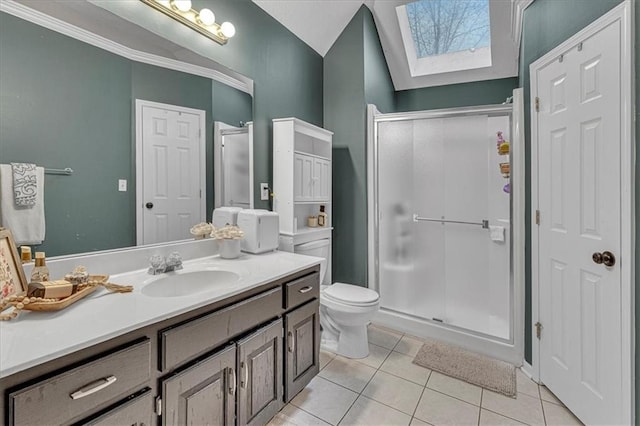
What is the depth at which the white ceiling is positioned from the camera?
234 centimetres

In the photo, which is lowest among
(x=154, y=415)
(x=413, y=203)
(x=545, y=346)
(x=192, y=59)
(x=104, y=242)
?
(x=545, y=346)

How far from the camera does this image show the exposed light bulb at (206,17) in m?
1.72

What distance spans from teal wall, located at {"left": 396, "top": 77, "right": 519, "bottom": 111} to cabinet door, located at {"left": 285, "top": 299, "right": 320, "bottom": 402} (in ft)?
9.15

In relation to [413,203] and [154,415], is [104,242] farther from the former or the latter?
[413,203]

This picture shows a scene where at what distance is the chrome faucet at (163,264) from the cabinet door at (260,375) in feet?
1.71

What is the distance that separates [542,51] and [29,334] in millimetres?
2706

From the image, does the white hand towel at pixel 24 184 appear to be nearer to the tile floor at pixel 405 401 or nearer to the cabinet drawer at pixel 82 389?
the cabinet drawer at pixel 82 389

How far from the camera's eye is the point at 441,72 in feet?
10.9

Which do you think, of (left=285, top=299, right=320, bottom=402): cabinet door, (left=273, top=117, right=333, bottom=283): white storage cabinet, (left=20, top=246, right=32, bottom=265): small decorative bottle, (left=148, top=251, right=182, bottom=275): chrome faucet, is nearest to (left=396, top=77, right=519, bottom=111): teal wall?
(left=273, top=117, right=333, bottom=283): white storage cabinet

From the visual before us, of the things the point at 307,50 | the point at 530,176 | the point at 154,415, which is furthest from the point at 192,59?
the point at 530,176

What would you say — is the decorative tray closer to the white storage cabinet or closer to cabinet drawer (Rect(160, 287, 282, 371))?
cabinet drawer (Rect(160, 287, 282, 371))

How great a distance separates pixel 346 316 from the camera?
7.00ft

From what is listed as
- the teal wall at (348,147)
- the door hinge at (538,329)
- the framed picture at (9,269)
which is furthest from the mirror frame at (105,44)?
the door hinge at (538,329)

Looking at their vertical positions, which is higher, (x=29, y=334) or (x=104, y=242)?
(x=104, y=242)
